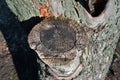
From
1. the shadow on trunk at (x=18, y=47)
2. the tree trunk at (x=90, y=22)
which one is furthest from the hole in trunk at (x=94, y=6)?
the shadow on trunk at (x=18, y=47)

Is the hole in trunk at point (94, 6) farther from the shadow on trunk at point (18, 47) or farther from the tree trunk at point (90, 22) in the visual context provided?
the shadow on trunk at point (18, 47)

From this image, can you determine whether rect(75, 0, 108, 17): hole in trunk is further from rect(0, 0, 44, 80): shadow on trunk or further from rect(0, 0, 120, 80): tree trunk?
rect(0, 0, 44, 80): shadow on trunk

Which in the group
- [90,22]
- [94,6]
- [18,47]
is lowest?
[18,47]

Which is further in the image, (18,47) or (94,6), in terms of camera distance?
(18,47)

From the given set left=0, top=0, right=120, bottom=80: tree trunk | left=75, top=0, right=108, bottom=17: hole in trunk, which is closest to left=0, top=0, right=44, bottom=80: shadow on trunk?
left=0, top=0, right=120, bottom=80: tree trunk

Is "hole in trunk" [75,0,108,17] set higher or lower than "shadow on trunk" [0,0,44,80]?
higher

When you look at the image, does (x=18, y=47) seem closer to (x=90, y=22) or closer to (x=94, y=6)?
(x=94, y=6)

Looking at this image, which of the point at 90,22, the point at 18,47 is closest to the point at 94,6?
the point at 90,22

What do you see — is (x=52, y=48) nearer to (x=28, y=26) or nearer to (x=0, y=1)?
(x=28, y=26)
